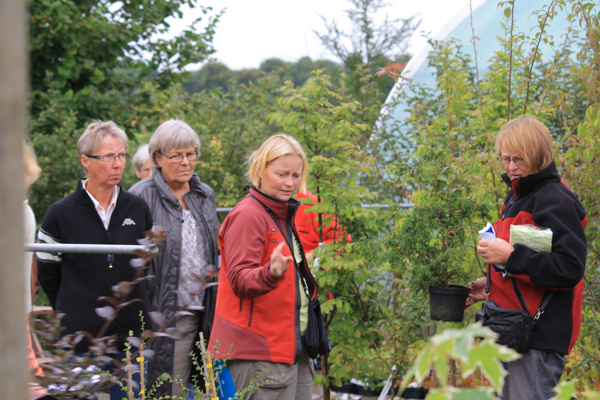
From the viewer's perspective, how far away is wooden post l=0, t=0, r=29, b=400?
0.53 meters

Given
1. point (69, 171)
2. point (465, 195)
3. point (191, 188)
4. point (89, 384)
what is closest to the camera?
point (89, 384)

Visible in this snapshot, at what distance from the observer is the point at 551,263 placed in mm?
2248

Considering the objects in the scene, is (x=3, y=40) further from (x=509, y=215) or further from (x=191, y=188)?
(x=191, y=188)

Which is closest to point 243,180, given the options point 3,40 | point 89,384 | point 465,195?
point 465,195

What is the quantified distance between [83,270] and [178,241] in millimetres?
589

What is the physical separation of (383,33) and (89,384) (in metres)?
14.2

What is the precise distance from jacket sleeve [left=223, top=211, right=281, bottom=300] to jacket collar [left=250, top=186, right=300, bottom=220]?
0.13m

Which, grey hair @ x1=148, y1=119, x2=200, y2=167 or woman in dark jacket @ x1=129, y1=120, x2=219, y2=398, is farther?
grey hair @ x1=148, y1=119, x2=200, y2=167

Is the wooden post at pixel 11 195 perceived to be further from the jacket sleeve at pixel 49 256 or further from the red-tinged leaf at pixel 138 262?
the jacket sleeve at pixel 49 256

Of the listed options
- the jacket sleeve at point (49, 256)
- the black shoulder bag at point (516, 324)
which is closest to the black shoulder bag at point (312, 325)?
the black shoulder bag at point (516, 324)

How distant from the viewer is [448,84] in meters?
4.19

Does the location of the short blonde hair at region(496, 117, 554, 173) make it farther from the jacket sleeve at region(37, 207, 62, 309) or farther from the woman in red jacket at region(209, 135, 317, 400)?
the jacket sleeve at region(37, 207, 62, 309)

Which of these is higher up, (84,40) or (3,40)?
(84,40)

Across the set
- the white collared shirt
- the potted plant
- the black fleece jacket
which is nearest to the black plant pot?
the potted plant
